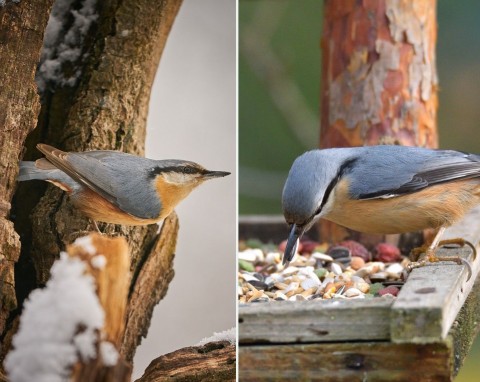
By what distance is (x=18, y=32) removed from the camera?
1.98 metres

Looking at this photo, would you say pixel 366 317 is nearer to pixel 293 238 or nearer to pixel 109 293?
pixel 293 238

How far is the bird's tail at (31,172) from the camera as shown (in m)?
2.00

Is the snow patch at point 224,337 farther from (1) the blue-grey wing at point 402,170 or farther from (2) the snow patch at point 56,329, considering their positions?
(1) the blue-grey wing at point 402,170

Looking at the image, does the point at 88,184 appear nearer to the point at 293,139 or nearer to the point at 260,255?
the point at 260,255

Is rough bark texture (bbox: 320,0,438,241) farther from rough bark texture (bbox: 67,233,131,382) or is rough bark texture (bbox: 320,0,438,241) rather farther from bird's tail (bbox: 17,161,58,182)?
bird's tail (bbox: 17,161,58,182)

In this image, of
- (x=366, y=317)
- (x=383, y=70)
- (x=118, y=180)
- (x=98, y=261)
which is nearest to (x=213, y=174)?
(x=118, y=180)

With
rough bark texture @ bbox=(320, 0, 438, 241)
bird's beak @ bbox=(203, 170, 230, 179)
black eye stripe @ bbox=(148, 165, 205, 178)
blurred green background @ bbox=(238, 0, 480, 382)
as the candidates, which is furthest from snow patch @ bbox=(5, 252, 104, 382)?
blurred green background @ bbox=(238, 0, 480, 382)

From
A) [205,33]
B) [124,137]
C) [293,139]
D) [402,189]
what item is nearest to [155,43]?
[205,33]

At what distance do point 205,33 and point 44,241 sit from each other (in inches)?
28.1

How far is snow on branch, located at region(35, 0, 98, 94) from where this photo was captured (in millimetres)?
2068

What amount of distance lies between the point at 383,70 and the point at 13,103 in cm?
143

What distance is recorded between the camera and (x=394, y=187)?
2332 mm

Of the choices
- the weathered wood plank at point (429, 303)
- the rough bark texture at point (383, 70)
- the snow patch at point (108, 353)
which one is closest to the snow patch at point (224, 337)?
the snow patch at point (108, 353)

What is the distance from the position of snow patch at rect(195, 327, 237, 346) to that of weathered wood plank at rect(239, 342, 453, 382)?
0.17 m
